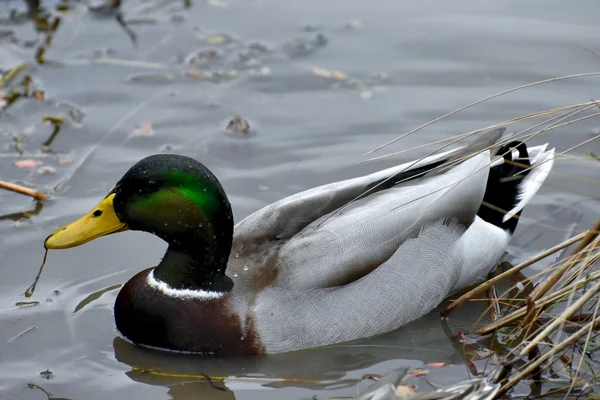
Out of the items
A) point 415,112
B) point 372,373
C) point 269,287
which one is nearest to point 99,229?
point 269,287

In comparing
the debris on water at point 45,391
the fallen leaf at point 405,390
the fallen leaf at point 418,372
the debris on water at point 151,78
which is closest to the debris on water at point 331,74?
the debris on water at point 151,78

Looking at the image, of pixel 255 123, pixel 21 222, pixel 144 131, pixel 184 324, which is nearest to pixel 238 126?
pixel 255 123

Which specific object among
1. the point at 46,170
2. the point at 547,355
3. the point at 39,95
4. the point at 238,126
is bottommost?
the point at 46,170

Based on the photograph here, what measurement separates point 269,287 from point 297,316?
0.76 feet

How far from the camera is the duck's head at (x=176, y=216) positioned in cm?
538

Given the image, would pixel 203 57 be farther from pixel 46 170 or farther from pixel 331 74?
pixel 46 170

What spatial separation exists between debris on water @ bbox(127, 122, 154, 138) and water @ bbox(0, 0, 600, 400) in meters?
A: 0.02

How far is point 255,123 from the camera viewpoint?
7.95 m

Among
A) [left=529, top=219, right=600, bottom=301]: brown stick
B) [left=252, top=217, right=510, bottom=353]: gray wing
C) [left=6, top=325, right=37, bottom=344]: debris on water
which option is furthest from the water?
[left=529, top=219, right=600, bottom=301]: brown stick

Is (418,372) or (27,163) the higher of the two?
(418,372)

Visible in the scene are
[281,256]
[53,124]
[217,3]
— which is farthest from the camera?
[217,3]

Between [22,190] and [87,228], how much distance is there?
169cm

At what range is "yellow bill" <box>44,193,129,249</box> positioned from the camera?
5379 millimetres

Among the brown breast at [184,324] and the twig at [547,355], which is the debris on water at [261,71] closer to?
the brown breast at [184,324]
